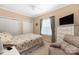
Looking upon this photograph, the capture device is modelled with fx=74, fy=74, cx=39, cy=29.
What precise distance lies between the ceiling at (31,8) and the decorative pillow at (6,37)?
33 centimetres

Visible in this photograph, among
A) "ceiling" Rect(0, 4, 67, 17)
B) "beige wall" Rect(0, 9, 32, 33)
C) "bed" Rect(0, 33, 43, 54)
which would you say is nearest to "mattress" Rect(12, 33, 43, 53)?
"bed" Rect(0, 33, 43, 54)

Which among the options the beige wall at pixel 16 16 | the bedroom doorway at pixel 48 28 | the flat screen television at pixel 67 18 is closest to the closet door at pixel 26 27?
the beige wall at pixel 16 16

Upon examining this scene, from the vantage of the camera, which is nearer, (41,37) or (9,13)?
(9,13)

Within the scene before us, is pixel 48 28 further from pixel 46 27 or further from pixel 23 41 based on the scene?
pixel 23 41

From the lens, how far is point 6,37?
997mm

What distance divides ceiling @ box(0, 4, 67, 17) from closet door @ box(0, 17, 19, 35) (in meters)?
0.15

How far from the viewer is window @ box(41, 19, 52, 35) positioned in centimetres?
117

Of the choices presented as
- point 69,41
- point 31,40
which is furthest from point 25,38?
point 69,41

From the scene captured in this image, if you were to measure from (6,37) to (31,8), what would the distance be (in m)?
0.52

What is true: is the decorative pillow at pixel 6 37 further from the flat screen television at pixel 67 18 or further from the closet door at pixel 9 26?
the flat screen television at pixel 67 18

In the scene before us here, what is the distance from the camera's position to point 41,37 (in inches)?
46.3

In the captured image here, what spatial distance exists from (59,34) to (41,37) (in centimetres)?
31

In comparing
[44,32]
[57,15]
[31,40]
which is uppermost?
[57,15]
